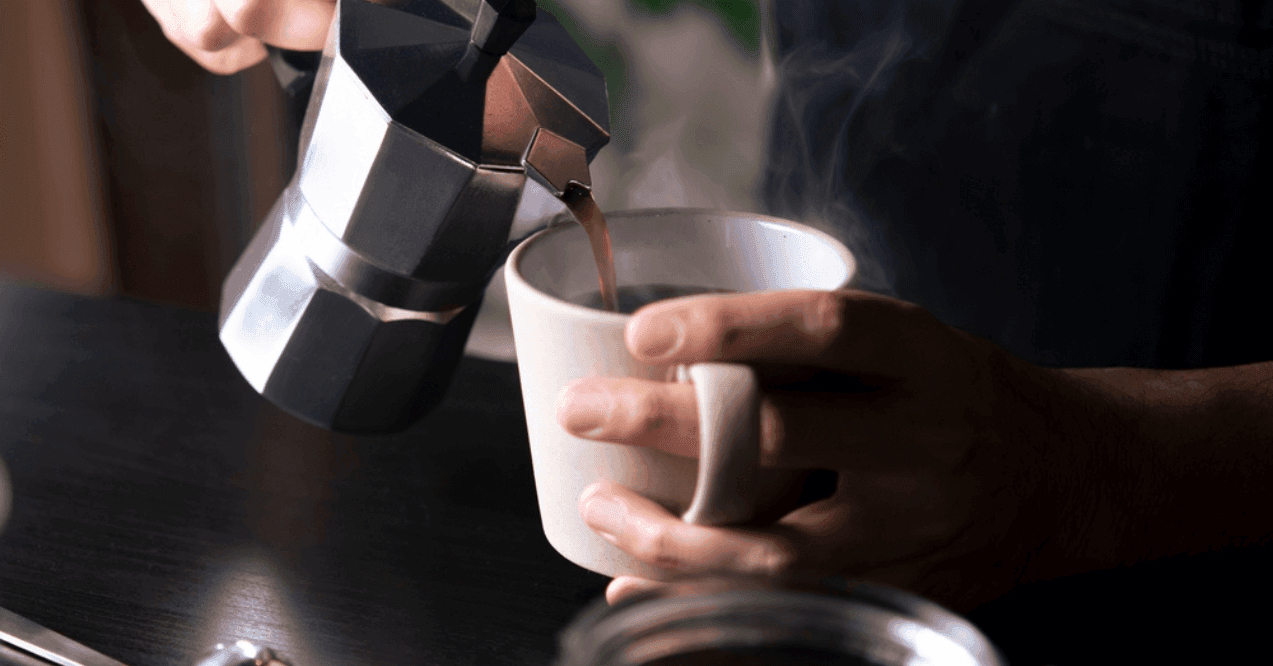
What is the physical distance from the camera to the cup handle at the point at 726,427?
0.32 meters

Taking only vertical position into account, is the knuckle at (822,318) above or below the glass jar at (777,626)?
above

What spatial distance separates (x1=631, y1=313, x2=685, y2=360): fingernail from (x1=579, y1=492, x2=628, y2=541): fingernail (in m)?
0.06

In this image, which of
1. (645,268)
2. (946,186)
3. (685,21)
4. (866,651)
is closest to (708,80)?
(685,21)

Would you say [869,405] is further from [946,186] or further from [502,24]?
[946,186]

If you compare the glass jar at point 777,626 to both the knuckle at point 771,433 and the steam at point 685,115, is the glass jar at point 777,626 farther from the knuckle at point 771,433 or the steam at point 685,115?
the steam at point 685,115

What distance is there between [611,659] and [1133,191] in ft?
2.49

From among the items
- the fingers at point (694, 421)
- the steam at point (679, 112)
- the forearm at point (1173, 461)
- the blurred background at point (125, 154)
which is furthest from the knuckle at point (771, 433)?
the blurred background at point (125, 154)

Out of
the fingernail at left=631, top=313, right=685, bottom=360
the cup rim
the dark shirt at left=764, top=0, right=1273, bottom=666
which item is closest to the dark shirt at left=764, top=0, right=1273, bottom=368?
the dark shirt at left=764, top=0, right=1273, bottom=666

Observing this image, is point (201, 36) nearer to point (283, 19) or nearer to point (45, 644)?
point (283, 19)

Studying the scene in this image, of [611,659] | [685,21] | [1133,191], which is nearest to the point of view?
[611,659]

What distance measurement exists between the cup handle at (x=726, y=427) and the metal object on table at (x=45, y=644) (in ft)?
0.77

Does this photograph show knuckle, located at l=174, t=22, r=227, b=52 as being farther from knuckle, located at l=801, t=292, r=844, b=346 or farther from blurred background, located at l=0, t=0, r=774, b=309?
blurred background, located at l=0, t=0, r=774, b=309

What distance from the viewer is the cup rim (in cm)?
35

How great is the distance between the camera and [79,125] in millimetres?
1592
